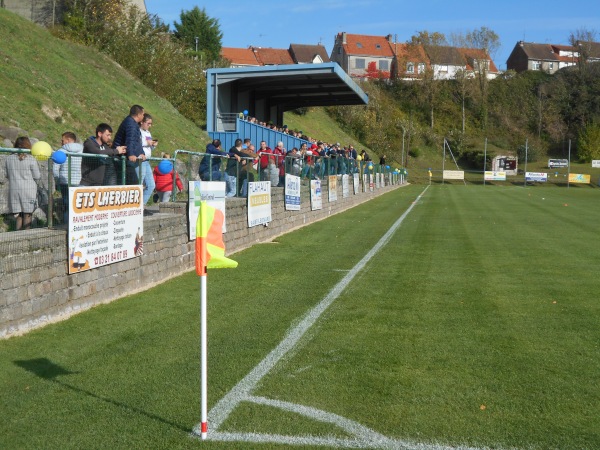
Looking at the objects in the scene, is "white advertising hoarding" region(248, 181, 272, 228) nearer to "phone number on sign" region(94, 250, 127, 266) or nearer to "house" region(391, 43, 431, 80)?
"phone number on sign" region(94, 250, 127, 266)

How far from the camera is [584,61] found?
350 feet

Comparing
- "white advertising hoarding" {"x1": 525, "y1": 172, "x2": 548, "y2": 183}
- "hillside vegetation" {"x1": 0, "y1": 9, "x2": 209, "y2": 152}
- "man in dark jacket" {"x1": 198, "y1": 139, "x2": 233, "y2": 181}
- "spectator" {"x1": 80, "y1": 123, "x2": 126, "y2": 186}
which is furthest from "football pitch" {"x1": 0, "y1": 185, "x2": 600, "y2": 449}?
"white advertising hoarding" {"x1": 525, "y1": 172, "x2": 548, "y2": 183}

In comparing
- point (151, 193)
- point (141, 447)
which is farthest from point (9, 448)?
point (151, 193)

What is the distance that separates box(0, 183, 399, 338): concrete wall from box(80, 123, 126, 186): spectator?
3.47 feet

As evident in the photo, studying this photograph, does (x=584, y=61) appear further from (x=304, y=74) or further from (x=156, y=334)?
(x=156, y=334)

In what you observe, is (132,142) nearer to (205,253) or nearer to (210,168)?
(210,168)

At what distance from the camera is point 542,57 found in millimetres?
122875

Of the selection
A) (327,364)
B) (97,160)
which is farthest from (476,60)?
(327,364)

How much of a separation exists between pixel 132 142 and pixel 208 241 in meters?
5.75

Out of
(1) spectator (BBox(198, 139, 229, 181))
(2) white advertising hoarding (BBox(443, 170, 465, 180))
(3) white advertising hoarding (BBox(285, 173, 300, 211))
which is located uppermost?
(1) spectator (BBox(198, 139, 229, 181))

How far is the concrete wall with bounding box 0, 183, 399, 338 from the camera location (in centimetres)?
723

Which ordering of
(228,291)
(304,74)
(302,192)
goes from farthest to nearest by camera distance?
(304,74) < (302,192) < (228,291)

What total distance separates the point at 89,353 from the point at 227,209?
7.46m

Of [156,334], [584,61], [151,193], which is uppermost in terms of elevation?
[584,61]
